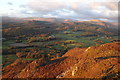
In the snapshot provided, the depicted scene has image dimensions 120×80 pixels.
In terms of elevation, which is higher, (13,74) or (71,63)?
(71,63)

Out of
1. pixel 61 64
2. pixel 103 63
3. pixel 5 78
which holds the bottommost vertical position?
pixel 5 78

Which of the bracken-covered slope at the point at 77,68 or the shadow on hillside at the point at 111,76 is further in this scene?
the bracken-covered slope at the point at 77,68

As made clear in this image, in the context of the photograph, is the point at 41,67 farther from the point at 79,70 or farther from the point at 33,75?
the point at 79,70

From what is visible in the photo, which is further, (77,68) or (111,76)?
(77,68)

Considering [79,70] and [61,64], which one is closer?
[79,70]

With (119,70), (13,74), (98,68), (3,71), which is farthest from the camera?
(3,71)

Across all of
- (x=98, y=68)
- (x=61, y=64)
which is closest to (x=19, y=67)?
(x=61, y=64)

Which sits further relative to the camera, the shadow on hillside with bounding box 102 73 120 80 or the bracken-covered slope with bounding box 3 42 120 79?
the bracken-covered slope with bounding box 3 42 120 79

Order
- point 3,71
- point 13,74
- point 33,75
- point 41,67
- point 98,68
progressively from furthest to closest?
point 3,71, point 13,74, point 41,67, point 33,75, point 98,68

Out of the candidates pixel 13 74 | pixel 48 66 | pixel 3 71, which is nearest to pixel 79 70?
pixel 48 66

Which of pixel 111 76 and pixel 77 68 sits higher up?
pixel 111 76
